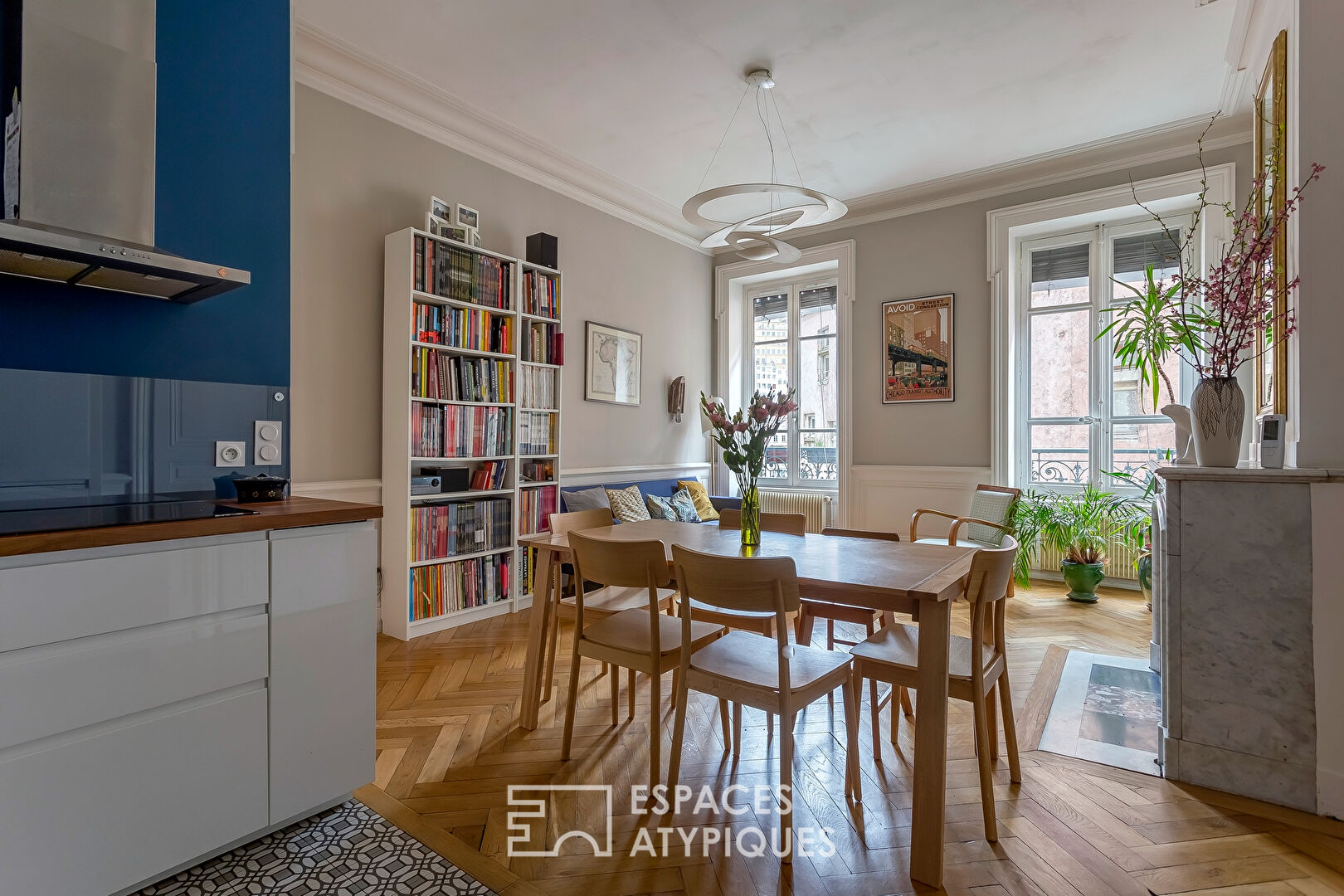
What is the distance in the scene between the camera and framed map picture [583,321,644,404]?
510cm

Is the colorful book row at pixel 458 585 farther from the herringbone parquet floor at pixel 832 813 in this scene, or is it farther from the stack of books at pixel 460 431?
the herringbone parquet floor at pixel 832 813

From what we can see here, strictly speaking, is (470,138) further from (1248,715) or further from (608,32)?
(1248,715)

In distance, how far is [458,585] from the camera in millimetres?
3912

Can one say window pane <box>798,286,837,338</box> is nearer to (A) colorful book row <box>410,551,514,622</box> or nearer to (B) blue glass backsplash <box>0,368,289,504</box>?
(A) colorful book row <box>410,551,514,622</box>

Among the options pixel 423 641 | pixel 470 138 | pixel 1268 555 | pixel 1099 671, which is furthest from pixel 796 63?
pixel 423 641

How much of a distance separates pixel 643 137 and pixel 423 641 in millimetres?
3421

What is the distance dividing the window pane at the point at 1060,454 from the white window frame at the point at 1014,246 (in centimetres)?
15

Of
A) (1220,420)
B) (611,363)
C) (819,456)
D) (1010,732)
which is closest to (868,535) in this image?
(1010,732)

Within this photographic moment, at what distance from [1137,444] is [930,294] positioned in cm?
187

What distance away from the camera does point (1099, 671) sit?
10.4ft

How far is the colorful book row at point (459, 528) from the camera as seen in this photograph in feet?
12.2

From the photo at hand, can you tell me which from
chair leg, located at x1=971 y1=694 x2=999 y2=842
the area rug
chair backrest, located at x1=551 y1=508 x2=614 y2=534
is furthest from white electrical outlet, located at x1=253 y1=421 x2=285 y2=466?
chair leg, located at x1=971 y1=694 x2=999 y2=842

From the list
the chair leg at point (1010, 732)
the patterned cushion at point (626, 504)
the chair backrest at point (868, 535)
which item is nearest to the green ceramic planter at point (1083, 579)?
the chair backrest at point (868, 535)

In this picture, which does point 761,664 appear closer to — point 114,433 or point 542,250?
point 114,433
